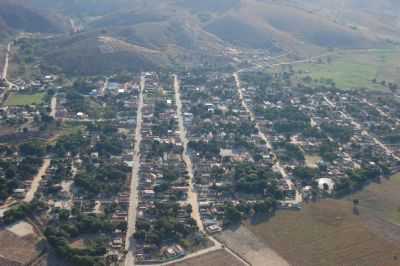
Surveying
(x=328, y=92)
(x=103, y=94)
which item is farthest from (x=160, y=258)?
(x=328, y=92)

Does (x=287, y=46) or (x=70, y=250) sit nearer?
(x=70, y=250)

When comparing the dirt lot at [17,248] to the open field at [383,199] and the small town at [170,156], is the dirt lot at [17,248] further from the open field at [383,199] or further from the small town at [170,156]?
the open field at [383,199]

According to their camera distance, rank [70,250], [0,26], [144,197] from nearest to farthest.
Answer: [70,250] → [144,197] → [0,26]

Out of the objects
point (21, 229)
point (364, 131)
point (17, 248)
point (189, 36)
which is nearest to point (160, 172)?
point (21, 229)

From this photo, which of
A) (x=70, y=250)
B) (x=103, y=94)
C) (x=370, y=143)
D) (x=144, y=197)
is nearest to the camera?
(x=70, y=250)

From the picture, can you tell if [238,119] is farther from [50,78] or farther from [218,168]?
[50,78]

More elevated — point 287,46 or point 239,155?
point 287,46
